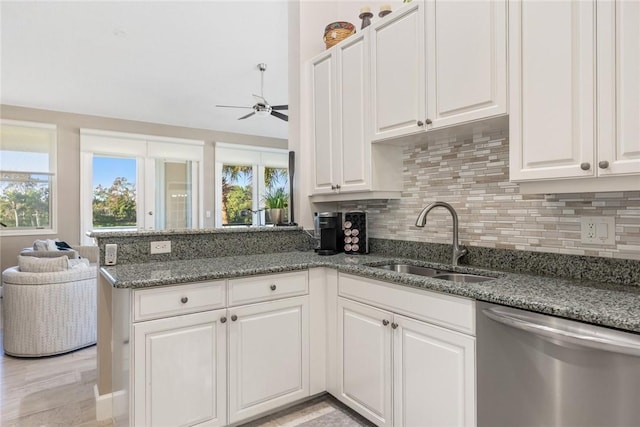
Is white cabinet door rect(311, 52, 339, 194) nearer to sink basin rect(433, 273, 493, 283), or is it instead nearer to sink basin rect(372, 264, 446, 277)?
sink basin rect(372, 264, 446, 277)

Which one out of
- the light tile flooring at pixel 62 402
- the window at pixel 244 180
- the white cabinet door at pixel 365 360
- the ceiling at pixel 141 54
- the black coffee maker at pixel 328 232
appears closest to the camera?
the white cabinet door at pixel 365 360

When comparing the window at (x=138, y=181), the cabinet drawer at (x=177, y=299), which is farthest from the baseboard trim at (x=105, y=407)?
the window at (x=138, y=181)

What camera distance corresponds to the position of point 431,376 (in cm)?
159

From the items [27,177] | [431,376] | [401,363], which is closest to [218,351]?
[401,363]

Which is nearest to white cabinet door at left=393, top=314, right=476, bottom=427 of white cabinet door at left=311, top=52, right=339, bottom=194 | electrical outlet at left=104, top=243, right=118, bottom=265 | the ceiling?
white cabinet door at left=311, top=52, right=339, bottom=194

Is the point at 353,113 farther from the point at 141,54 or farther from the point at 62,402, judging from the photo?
the point at 141,54

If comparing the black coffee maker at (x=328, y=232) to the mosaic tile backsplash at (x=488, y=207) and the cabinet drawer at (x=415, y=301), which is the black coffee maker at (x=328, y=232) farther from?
the cabinet drawer at (x=415, y=301)

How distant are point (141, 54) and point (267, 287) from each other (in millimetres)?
3147

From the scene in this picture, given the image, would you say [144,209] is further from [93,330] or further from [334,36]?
[334,36]

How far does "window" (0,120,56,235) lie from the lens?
5.33 metres

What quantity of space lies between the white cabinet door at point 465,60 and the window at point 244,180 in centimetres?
529

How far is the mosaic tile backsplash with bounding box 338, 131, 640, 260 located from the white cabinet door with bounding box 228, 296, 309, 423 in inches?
34.4

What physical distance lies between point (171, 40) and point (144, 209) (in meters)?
3.56

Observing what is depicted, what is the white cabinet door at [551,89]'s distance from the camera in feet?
4.48
